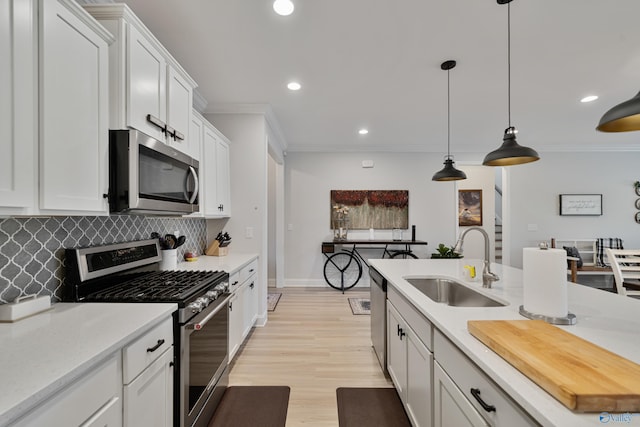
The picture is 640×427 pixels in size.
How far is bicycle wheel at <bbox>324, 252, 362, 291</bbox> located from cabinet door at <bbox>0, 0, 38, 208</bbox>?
14.4 feet

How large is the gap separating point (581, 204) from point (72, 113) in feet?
23.3

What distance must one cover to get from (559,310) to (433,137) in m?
4.08

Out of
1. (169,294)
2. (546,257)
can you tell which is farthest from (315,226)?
(546,257)

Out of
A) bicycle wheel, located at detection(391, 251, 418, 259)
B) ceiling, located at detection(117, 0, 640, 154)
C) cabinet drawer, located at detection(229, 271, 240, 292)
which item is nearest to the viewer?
ceiling, located at detection(117, 0, 640, 154)

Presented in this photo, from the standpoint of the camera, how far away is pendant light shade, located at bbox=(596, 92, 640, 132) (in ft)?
2.90

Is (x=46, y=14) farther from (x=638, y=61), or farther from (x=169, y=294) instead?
(x=638, y=61)

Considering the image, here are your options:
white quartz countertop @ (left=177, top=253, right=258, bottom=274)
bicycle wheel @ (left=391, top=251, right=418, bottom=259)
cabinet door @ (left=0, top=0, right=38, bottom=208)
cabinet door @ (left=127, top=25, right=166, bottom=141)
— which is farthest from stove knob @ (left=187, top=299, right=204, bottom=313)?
bicycle wheel @ (left=391, top=251, right=418, bottom=259)

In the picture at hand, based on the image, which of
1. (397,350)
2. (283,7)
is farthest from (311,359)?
(283,7)

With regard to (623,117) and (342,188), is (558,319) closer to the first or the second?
(623,117)

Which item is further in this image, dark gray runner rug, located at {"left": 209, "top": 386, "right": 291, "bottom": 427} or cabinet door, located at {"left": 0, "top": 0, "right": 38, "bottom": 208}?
dark gray runner rug, located at {"left": 209, "top": 386, "right": 291, "bottom": 427}

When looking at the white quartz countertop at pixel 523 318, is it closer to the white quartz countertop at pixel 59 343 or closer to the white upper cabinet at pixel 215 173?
the white quartz countertop at pixel 59 343

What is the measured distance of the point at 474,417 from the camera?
0.92 metres

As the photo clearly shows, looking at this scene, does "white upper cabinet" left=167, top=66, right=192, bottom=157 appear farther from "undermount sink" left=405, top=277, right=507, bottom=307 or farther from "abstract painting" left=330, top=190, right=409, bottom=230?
"abstract painting" left=330, top=190, right=409, bottom=230

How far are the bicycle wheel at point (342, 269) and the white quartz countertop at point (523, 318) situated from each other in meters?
3.17
